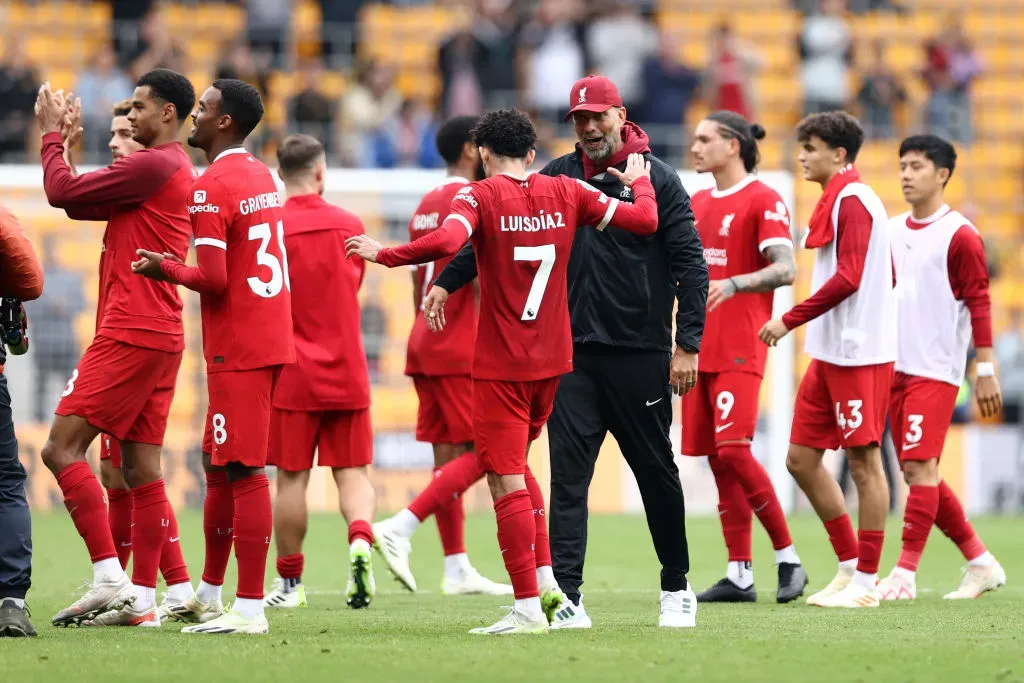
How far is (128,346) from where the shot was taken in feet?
23.7

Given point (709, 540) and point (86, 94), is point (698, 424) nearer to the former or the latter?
point (709, 540)

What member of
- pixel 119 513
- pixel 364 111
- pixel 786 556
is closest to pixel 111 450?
pixel 119 513

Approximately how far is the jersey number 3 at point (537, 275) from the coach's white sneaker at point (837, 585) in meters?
2.75

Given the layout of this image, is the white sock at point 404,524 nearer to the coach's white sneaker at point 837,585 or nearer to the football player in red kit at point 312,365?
the football player in red kit at point 312,365

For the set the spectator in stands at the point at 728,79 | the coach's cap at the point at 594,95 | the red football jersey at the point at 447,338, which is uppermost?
the spectator in stands at the point at 728,79

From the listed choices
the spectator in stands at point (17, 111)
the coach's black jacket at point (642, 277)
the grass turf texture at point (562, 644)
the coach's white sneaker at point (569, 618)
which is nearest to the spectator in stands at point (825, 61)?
the spectator in stands at point (17, 111)

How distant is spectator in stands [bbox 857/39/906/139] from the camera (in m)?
20.1

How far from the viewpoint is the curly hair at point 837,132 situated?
29.6 ft

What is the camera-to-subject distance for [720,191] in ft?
30.6

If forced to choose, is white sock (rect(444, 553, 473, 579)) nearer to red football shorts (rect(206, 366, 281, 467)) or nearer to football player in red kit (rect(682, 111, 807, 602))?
football player in red kit (rect(682, 111, 807, 602))

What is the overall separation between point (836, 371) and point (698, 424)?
904 millimetres

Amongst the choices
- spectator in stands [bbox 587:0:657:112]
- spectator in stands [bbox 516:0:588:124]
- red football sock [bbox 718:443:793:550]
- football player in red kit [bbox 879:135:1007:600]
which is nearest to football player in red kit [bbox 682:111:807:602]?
red football sock [bbox 718:443:793:550]

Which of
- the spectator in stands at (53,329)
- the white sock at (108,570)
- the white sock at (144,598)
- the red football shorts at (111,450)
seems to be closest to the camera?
the white sock at (108,570)

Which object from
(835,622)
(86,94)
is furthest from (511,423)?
(86,94)
